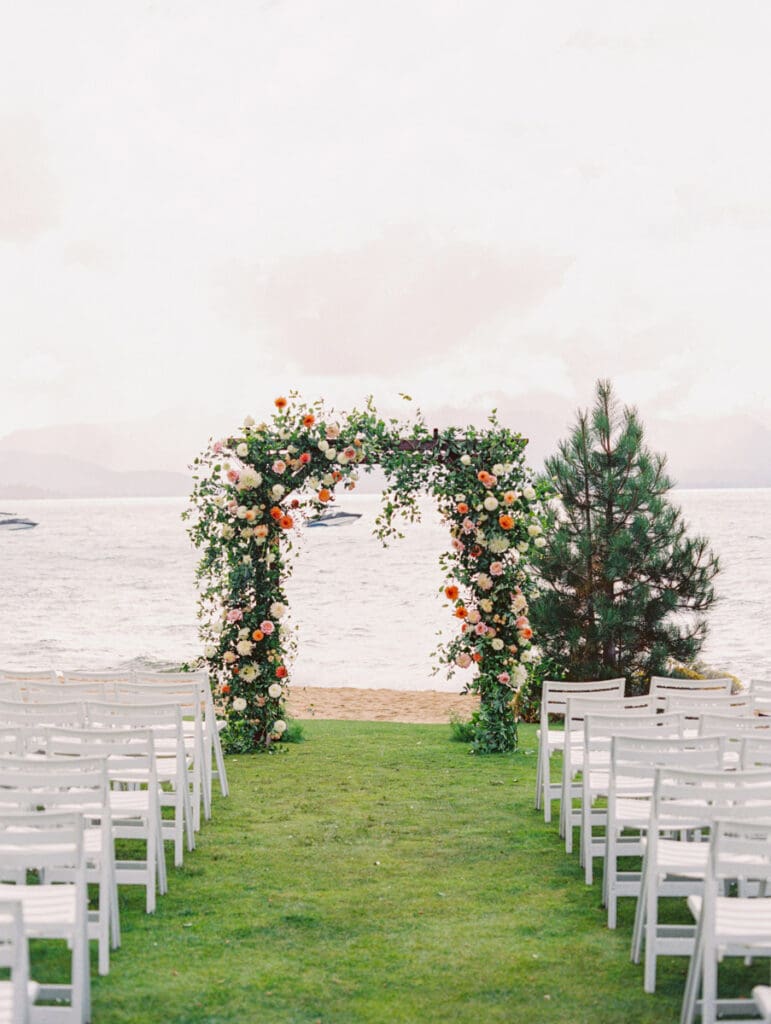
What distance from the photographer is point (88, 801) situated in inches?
162

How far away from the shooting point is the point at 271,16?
19.0 m

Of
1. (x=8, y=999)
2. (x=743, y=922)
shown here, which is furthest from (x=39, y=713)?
(x=743, y=922)

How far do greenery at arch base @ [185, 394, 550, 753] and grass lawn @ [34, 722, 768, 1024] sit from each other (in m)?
2.06

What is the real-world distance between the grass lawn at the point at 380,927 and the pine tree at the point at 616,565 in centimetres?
451

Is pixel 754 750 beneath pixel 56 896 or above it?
above

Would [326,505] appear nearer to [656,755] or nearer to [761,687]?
[761,687]

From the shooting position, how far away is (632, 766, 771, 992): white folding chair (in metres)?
4.01

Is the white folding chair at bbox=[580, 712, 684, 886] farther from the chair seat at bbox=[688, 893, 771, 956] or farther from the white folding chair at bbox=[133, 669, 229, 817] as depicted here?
the white folding chair at bbox=[133, 669, 229, 817]

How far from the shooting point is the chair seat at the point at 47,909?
3553mm

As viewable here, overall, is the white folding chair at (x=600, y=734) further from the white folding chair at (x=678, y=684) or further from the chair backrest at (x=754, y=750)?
the white folding chair at (x=678, y=684)

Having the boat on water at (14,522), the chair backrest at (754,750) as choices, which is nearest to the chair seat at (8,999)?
the chair backrest at (754,750)

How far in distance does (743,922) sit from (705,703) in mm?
3367

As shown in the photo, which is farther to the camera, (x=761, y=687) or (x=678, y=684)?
(x=678, y=684)

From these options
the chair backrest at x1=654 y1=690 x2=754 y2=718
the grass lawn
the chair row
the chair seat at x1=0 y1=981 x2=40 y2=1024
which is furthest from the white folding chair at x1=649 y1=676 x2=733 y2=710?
the chair seat at x1=0 y1=981 x2=40 y2=1024
